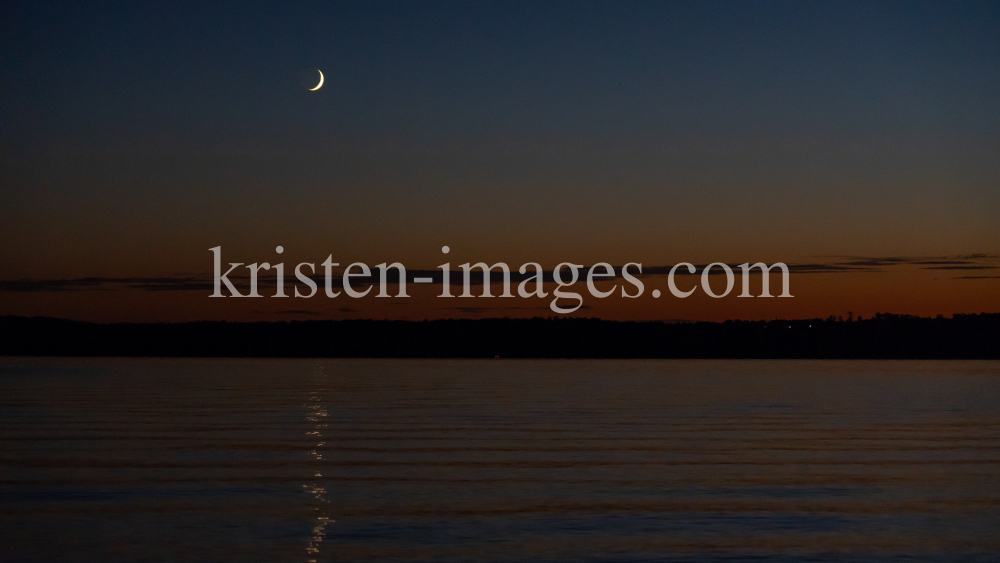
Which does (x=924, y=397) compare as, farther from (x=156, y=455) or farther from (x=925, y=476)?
(x=156, y=455)

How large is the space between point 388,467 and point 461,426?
37.5 ft

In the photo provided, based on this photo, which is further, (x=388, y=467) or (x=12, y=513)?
(x=388, y=467)

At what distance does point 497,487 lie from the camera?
21828 mm

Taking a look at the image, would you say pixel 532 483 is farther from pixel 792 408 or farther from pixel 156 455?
pixel 792 408

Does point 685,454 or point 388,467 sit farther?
point 685,454

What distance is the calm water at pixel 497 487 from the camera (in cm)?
1625

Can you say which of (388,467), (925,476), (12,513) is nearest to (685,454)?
(925,476)

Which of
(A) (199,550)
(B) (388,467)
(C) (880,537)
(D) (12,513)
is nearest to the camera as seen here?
(A) (199,550)

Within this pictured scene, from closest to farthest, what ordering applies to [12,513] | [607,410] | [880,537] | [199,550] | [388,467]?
[199,550] → [880,537] → [12,513] → [388,467] → [607,410]

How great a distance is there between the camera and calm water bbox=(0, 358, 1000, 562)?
1625 centimetres

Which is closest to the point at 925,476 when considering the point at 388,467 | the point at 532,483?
the point at 532,483

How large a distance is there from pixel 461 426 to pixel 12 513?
62.3ft

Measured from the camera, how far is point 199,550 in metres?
15.8

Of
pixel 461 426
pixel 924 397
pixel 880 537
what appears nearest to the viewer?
pixel 880 537
